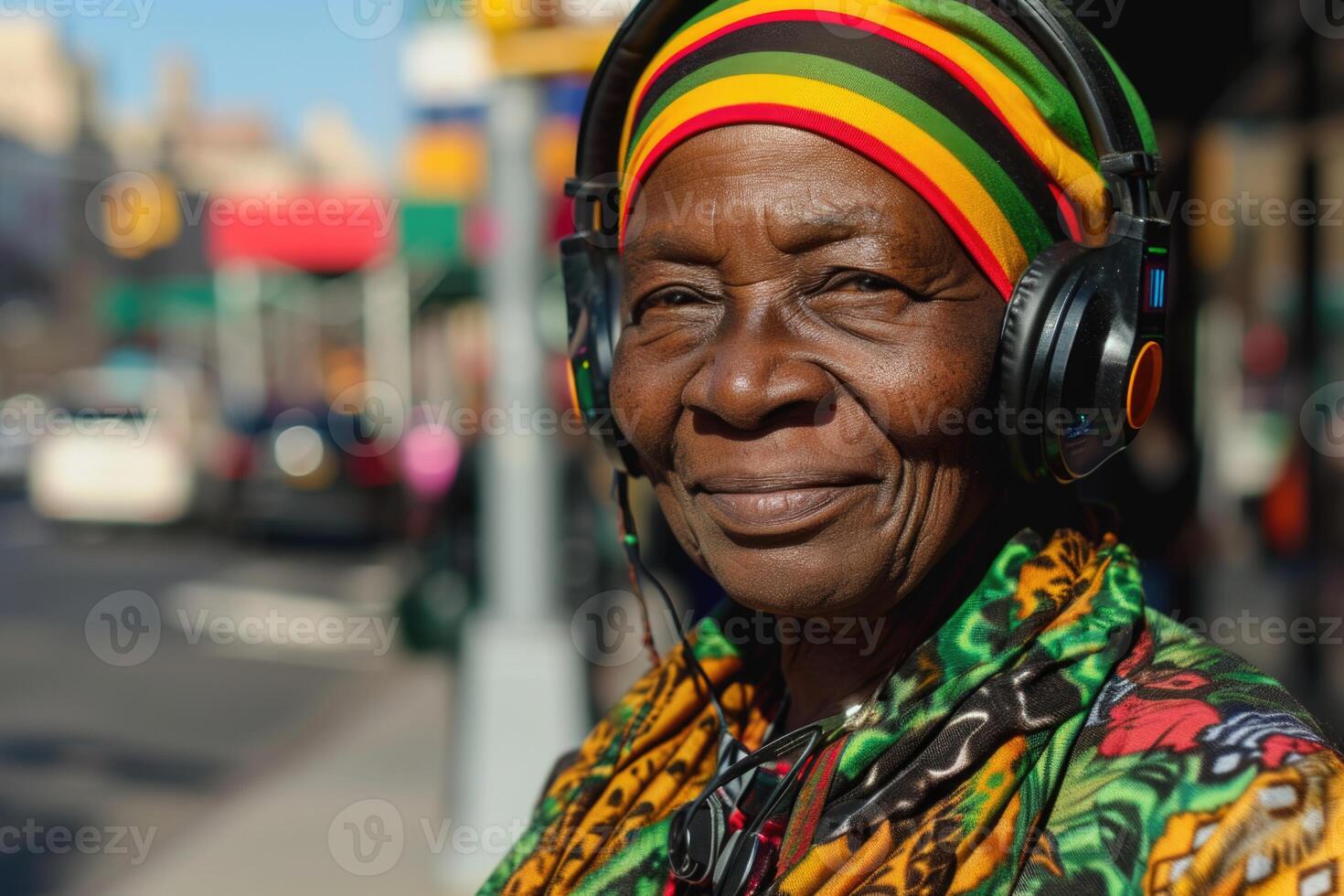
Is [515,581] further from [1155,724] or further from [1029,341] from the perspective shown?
[1155,724]

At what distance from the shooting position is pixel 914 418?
119 cm

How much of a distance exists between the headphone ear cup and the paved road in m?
4.75

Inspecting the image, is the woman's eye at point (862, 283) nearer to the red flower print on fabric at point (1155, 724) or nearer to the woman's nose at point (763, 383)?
the woman's nose at point (763, 383)

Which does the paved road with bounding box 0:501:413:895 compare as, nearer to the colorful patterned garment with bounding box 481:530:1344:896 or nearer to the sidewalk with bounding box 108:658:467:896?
the sidewalk with bounding box 108:658:467:896

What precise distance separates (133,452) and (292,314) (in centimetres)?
3163

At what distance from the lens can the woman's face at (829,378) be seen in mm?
1200

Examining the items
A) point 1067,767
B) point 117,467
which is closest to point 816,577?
point 1067,767

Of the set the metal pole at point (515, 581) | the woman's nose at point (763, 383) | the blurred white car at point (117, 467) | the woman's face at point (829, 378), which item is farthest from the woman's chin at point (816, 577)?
the blurred white car at point (117, 467)

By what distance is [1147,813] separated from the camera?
1.00 meters

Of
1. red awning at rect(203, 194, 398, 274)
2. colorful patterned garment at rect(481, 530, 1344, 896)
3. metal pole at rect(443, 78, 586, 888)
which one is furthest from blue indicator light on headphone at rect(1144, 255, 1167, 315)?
red awning at rect(203, 194, 398, 274)

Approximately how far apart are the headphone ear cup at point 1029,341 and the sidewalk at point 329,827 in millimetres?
4134

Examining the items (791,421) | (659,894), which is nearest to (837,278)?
(791,421)

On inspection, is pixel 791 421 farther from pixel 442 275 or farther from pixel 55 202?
pixel 55 202

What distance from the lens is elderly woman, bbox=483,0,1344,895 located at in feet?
3.63
